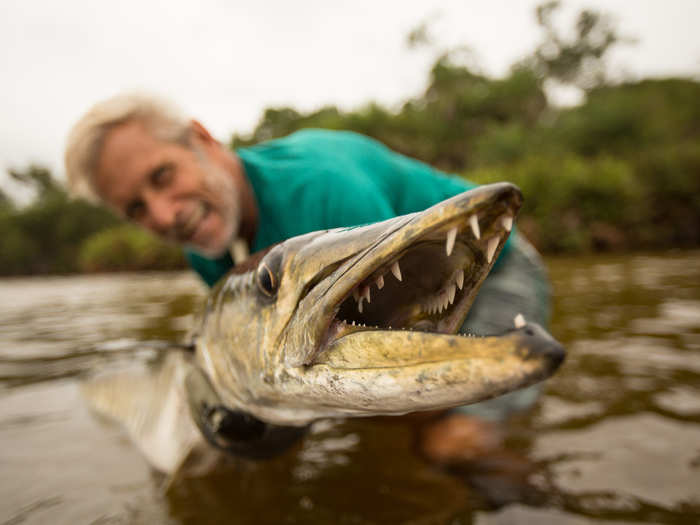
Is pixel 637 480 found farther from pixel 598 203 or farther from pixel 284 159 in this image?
pixel 598 203

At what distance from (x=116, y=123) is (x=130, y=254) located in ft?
66.8

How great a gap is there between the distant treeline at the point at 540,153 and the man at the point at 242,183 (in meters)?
10.8

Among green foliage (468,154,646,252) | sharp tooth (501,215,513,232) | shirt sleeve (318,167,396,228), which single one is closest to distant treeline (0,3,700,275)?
green foliage (468,154,646,252)

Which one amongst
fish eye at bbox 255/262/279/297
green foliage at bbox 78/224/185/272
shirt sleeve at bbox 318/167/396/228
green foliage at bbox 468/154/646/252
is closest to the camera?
fish eye at bbox 255/262/279/297

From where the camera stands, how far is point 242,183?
6.87 feet

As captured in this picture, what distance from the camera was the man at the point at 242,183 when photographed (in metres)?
1.89

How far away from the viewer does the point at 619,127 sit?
2167 centimetres

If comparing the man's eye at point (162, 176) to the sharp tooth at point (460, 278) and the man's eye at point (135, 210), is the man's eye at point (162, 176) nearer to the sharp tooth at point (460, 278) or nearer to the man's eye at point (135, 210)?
the man's eye at point (135, 210)

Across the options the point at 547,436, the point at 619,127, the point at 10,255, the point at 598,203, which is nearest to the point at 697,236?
the point at 598,203

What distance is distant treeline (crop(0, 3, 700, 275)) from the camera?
12.2m

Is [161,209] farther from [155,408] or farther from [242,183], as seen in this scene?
[155,408]

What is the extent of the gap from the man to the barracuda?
808mm

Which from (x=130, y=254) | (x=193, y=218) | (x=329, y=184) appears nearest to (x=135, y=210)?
(x=193, y=218)

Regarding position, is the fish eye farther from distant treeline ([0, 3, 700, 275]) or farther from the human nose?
distant treeline ([0, 3, 700, 275])
